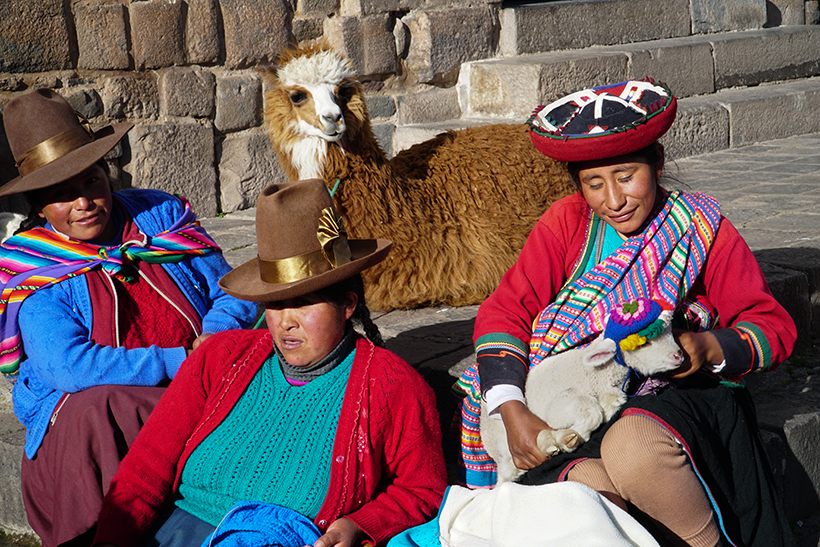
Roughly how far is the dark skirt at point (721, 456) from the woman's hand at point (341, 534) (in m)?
0.45

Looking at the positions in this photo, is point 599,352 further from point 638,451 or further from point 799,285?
point 799,285

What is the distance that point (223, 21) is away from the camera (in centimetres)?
530

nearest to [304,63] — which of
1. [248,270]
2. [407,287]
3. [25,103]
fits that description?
[407,287]

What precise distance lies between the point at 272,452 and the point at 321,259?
18.6 inches

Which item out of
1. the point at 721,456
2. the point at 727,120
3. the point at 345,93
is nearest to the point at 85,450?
the point at 721,456

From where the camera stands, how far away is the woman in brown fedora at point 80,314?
2201mm

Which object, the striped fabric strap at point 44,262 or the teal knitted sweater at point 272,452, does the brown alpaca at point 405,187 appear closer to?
the striped fabric strap at point 44,262

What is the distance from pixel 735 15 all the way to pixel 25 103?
730cm

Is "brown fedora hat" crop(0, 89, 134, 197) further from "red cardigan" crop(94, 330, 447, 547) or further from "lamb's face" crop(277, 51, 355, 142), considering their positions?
"lamb's face" crop(277, 51, 355, 142)

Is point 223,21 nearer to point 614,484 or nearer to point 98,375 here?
point 98,375

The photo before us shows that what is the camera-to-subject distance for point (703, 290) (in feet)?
6.93

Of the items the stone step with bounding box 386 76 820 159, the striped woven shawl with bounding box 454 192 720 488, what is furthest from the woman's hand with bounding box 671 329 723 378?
the stone step with bounding box 386 76 820 159

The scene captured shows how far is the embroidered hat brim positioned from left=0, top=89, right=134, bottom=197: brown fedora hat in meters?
1.31

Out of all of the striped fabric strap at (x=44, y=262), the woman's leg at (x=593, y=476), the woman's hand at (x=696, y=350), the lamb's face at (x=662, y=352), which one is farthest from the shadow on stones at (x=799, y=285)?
the striped fabric strap at (x=44, y=262)
